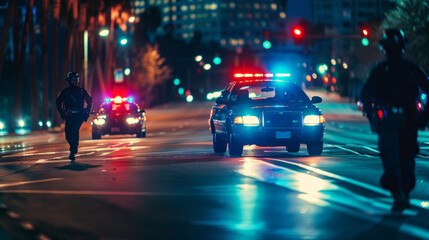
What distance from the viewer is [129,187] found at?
12.9 metres

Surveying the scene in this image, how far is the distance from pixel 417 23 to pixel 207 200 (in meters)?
32.2

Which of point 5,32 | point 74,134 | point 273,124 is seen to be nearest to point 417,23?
point 5,32

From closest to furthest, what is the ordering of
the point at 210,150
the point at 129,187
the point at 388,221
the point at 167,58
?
the point at 388,221 < the point at 129,187 < the point at 210,150 < the point at 167,58

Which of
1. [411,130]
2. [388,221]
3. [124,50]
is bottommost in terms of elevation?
[388,221]

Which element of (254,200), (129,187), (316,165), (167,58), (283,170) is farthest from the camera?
(167,58)

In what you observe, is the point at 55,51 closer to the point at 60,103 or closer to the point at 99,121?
the point at 99,121

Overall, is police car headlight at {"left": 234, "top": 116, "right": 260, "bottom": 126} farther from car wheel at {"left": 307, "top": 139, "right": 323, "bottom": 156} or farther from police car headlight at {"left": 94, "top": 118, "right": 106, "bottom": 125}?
police car headlight at {"left": 94, "top": 118, "right": 106, "bottom": 125}

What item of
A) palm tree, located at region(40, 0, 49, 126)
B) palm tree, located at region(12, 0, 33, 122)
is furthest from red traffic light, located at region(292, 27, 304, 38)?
palm tree, located at region(12, 0, 33, 122)

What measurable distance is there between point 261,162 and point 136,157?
3.64 meters

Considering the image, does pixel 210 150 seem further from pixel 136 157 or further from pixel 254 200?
pixel 254 200

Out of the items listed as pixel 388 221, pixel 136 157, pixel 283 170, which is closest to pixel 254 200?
pixel 388 221

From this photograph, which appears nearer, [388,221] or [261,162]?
[388,221]

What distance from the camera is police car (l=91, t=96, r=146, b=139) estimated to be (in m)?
31.2

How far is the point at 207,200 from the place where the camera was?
37.1ft
